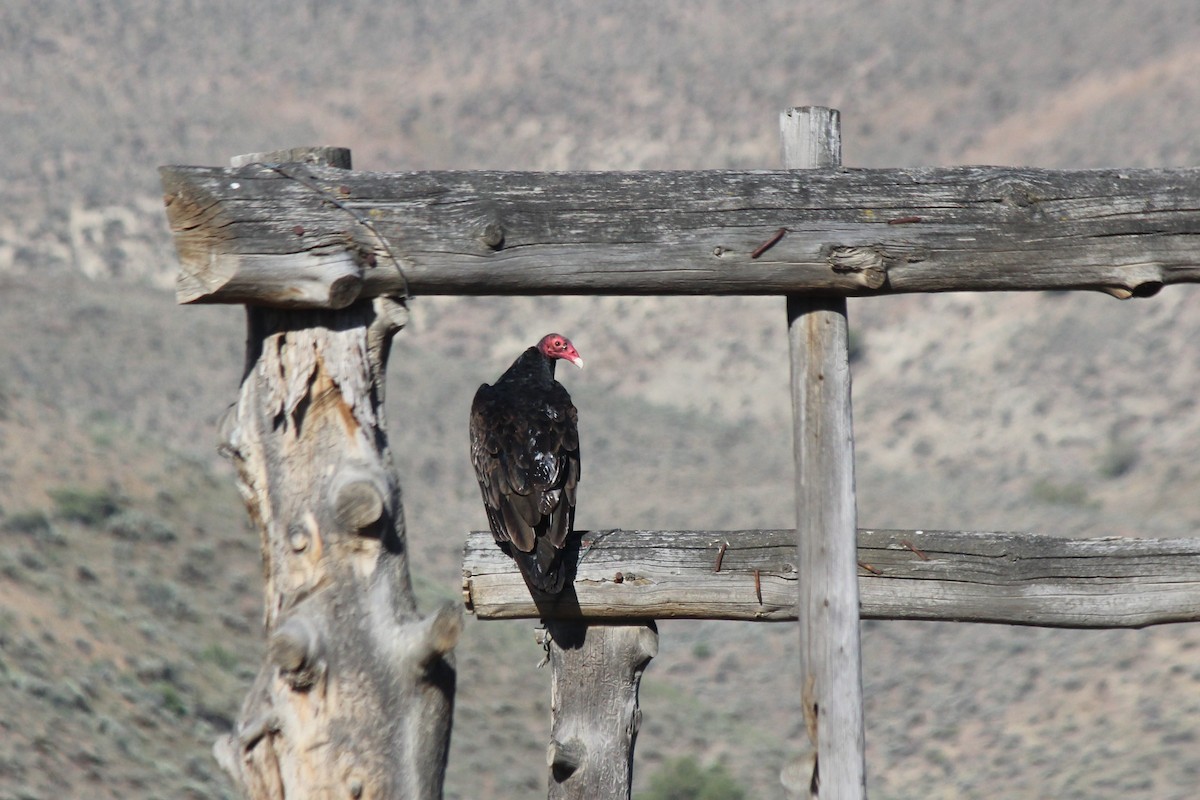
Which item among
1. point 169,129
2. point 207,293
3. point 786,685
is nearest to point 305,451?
point 207,293

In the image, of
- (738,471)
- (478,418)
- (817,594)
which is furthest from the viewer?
(738,471)

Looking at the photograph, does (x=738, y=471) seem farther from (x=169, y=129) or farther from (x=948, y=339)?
(x=169, y=129)

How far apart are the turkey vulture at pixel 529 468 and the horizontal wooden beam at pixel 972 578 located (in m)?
0.36

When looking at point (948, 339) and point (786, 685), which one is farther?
point (948, 339)

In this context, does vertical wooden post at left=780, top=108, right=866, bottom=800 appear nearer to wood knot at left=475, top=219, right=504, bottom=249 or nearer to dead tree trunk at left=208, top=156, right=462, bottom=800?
wood knot at left=475, top=219, right=504, bottom=249

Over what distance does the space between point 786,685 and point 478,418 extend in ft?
42.4

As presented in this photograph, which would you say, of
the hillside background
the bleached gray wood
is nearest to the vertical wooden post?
the bleached gray wood

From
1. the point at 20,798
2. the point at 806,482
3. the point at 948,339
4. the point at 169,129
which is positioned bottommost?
the point at 20,798

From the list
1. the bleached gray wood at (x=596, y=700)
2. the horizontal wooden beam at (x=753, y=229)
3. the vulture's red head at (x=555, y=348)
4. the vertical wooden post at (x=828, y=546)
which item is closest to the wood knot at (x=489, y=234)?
the horizontal wooden beam at (x=753, y=229)

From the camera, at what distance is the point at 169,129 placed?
41.3m

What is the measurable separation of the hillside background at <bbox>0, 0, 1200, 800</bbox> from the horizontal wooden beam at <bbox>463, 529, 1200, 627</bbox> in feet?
24.1

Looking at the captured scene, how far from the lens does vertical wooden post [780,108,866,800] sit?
3.27 metres

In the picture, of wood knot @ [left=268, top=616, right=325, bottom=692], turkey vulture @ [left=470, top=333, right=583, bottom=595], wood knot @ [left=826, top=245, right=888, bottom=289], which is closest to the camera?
wood knot @ [left=268, top=616, right=325, bottom=692]

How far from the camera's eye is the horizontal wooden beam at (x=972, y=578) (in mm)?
3461
